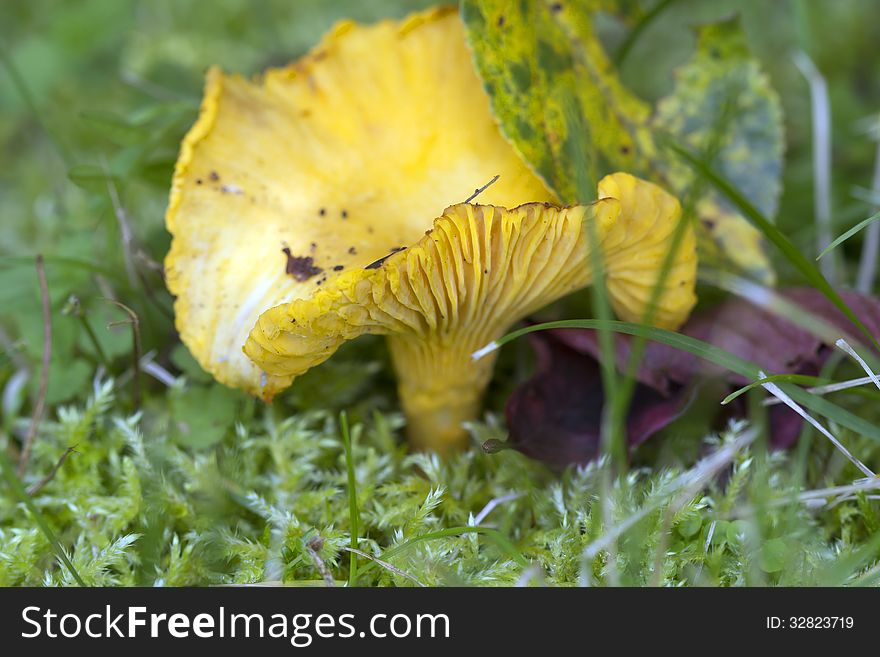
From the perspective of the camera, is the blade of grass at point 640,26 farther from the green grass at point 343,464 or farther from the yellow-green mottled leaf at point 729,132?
the yellow-green mottled leaf at point 729,132

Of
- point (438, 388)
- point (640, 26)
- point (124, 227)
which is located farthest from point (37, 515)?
point (640, 26)

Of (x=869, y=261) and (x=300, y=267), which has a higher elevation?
(x=869, y=261)

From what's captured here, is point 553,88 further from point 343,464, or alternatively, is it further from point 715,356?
point 343,464

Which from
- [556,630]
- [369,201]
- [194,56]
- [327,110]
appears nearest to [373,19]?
[194,56]

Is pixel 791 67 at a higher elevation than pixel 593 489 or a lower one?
higher

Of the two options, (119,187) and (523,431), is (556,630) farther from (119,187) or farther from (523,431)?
(119,187)
